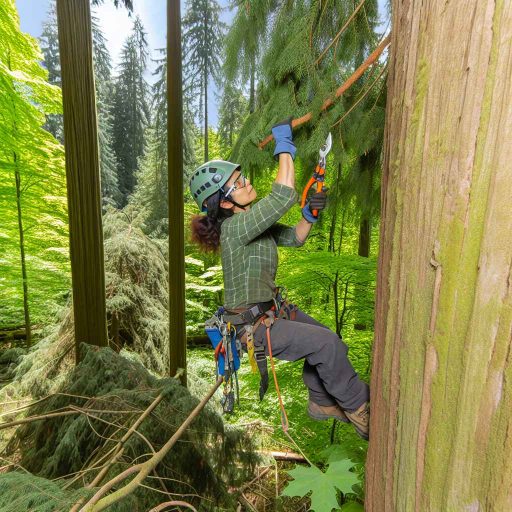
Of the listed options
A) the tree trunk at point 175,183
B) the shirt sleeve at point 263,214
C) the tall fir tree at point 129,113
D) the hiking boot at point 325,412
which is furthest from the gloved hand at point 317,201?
the tall fir tree at point 129,113

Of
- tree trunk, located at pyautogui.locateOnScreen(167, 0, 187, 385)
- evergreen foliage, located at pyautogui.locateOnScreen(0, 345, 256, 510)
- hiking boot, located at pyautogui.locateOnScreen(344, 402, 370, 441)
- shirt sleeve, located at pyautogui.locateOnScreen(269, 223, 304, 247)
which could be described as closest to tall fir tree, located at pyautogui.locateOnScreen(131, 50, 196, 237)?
tree trunk, located at pyautogui.locateOnScreen(167, 0, 187, 385)

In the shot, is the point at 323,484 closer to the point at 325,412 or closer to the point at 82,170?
the point at 325,412

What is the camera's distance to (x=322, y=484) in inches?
47.2

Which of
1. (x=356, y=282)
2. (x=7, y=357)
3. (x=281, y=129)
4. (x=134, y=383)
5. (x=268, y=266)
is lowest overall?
(x=7, y=357)

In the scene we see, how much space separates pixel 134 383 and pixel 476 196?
3.00 meters

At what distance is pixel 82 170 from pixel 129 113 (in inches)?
907

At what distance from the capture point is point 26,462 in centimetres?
259

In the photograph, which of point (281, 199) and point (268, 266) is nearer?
point (281, 199)

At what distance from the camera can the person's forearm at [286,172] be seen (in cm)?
171

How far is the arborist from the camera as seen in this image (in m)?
1.72

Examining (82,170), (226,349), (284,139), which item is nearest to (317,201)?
(284,139)

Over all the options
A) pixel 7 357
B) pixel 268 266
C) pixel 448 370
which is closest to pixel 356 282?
pixel 268 266

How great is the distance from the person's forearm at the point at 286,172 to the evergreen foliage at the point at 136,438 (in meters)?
1.82

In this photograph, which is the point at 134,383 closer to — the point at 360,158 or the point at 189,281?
the point at 360,158
